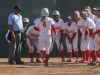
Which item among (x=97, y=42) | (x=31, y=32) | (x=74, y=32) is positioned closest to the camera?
(x=97, y=42)

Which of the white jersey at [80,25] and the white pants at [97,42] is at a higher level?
the white jersey at [80,25]

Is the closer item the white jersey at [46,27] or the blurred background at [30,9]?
the white jersey at [46,27]

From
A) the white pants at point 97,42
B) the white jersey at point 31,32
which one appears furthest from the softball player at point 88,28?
the white jersey at point 31,32

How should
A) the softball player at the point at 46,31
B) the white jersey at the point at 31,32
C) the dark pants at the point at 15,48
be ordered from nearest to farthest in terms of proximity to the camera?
the softball player at the point at 46,31 → the dark pants at the point at 15,48 → the white jersey at the point at 31,32

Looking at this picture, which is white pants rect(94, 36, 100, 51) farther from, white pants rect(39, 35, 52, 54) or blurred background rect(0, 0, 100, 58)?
blurred background rect(0, 0, 100, 58)

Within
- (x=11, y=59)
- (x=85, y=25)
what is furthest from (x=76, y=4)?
(x=11, y=59)

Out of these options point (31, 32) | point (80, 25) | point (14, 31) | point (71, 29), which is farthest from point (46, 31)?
point (71, 29)

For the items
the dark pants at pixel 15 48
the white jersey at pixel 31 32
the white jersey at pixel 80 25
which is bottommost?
the dark pants at pixel 15 48

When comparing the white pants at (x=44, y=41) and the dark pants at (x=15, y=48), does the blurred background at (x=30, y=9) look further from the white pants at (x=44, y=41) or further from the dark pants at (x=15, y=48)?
the white pants at (x=44, y=41)

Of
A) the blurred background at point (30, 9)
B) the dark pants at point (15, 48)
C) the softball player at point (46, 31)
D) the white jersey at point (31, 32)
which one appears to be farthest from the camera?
the blurred background at point (30, 9)

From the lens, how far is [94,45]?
1540 cm

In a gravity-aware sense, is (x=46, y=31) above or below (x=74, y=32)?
above

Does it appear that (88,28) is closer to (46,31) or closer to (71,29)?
(71,29)

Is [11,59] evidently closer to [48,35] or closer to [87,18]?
[48,35]
